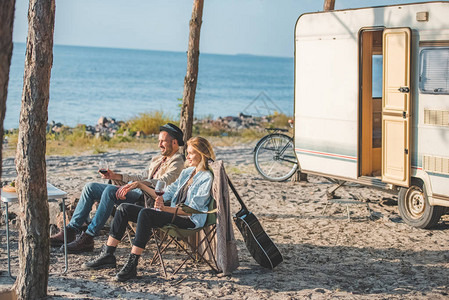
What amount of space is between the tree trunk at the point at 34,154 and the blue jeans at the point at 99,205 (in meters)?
1.01

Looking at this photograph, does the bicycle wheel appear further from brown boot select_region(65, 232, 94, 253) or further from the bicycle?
brown boot select_region(65, 232, 94, 253)

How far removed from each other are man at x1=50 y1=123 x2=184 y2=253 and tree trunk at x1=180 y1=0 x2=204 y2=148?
2.05m

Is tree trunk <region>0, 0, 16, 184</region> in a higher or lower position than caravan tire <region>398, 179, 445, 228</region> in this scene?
higher

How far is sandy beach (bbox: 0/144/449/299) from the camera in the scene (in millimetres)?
4566

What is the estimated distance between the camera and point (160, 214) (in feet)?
15.6

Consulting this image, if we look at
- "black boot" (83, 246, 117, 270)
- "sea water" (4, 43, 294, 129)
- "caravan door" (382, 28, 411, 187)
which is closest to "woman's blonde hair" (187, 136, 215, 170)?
"black boot" (83, 246, 117, 270)

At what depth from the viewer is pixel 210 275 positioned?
16.1 ft

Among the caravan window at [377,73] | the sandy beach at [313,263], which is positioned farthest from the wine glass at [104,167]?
the caravan window at [377,73]

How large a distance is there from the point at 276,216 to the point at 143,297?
2771mm

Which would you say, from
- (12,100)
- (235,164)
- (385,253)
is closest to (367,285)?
(385,253)

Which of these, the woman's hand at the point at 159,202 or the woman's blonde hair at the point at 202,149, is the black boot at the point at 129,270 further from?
the woman's blonde hair at the point at 202,149

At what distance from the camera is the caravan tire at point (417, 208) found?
20.7ft

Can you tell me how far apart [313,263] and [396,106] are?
6.51 feet

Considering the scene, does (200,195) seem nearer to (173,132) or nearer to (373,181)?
(173,132)
